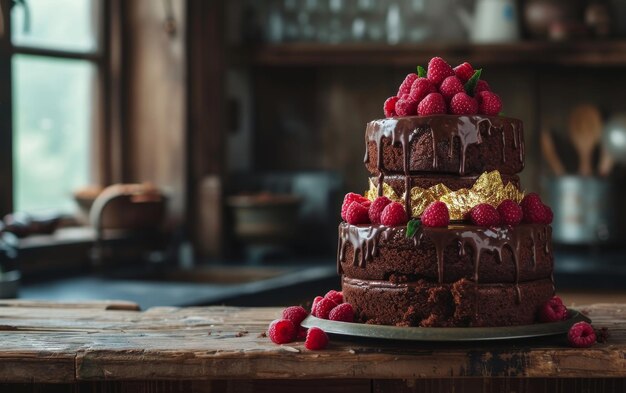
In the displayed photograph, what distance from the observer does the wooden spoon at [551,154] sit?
540 centimetres

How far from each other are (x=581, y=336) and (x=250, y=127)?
393 cm

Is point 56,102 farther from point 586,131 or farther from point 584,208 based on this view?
point 586,131

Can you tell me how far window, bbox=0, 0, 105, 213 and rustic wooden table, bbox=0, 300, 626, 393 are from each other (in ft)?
8.08

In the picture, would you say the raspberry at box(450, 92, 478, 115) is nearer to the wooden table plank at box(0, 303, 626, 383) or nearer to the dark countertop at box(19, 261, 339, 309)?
the wooden table plank at box(0, 303, 626, 383)

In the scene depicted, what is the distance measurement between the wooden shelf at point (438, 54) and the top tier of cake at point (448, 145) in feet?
10.7

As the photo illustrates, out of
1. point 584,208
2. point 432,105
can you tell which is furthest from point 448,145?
point 584,208

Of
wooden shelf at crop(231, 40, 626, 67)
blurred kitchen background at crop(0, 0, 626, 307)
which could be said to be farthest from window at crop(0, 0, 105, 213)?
wooden shelf at crop(231, 40, 626, 67)

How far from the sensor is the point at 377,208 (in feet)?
6.41

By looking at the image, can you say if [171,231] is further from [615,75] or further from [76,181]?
[615,75]

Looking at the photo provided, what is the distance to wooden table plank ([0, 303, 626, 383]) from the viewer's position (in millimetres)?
1754

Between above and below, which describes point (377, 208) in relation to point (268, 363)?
above

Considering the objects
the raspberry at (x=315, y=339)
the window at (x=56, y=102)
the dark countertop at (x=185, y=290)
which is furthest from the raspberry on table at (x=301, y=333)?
the window at (x=56, y=102)

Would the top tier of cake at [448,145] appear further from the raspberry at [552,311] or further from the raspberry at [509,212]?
the raspberry at [552,311]

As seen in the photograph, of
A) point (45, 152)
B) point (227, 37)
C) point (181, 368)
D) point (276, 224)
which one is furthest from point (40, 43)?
point (181, 368)
